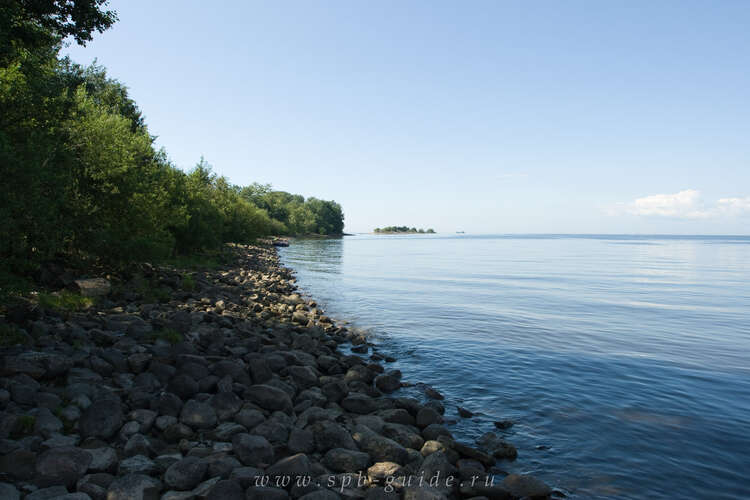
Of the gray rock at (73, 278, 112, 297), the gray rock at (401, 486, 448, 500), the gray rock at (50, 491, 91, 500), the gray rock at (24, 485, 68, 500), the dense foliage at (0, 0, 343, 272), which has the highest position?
the dense foliage at (0, 0, 343, 272)

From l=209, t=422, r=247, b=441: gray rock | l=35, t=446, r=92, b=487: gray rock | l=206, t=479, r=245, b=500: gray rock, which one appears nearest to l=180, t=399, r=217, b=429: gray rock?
l=209, t=422, r=247, b=441: gray rock

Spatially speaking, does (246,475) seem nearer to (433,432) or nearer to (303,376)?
(433,432)

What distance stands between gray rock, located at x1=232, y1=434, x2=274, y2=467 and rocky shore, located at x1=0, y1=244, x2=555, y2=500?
0.7 inches

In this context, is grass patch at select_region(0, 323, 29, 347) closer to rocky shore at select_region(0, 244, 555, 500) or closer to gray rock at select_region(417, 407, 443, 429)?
rocky shore at select_region(0, 244, 555, 500)

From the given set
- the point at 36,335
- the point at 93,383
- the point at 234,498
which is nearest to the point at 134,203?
the point at 36,335

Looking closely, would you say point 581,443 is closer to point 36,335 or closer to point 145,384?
point 145,384

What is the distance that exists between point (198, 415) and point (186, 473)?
1.87m

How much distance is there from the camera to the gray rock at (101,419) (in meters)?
6.97

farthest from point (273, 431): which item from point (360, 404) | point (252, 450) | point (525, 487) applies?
point (525, 487)

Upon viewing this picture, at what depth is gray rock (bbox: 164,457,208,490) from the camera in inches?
235

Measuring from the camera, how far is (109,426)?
712 centimetres

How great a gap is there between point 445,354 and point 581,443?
6.99m

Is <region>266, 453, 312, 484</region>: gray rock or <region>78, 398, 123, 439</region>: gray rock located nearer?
<region>266, 453, 312, 484</region>: gray rock

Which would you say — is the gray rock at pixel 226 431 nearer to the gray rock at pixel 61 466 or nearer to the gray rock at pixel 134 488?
the gray rock at pixel 134 488
